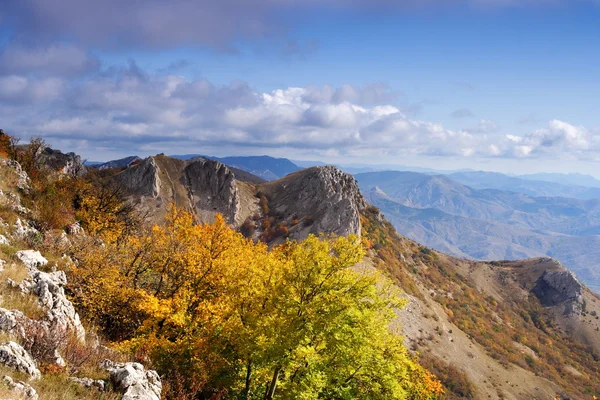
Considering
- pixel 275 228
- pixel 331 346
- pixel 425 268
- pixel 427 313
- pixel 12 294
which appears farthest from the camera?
pixel 425 268

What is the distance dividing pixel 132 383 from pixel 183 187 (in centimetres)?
11670

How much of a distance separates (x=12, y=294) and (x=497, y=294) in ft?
539

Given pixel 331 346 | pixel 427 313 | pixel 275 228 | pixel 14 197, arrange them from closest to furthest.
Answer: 1. pixel 331 346
2. pixel 14 197
3. pixel 427 313
4. pixel 275 228

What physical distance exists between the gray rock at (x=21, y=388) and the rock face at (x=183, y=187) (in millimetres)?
102159

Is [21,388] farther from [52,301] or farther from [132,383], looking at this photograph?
[52,301]

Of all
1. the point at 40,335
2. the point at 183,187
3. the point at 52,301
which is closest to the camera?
the point at 40,335

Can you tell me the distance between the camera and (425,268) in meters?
127

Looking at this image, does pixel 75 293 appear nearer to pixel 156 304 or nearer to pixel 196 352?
pixel 156 304

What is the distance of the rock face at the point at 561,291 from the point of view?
476 feet

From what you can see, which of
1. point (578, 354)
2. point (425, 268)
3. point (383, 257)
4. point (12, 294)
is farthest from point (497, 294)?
point (12, 294)

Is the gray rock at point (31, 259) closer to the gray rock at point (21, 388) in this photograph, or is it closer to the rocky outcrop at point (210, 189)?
the gray rock at point (21, 388)

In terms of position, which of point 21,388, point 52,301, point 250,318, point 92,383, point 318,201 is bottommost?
point 318,201

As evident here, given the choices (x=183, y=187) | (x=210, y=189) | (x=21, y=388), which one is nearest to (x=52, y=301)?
(x=21, y=388)

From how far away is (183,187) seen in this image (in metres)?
124
